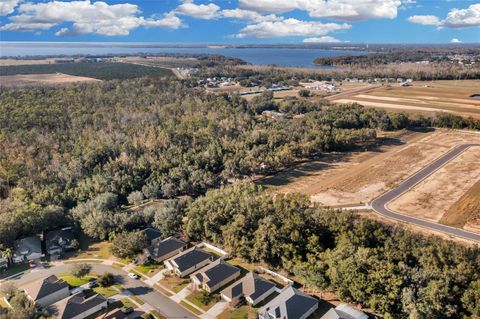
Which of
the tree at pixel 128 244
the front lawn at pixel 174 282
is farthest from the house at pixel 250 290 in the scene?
the tree at pixel 128 244

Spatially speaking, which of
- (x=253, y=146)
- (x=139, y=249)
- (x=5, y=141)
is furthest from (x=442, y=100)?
(x=5, y=141)

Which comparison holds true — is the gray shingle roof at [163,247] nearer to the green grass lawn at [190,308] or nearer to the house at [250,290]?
the green grass lawn at [190,308]

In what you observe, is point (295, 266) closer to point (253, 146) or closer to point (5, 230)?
point (5, 230)

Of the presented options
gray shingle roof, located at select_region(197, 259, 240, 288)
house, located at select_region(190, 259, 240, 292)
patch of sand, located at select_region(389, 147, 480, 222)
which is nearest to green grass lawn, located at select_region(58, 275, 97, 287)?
house, located at select_region(190, 259, 240, 292)

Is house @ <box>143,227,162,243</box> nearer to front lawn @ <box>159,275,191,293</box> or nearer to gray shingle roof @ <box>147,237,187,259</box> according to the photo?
gray shingle roof @ <box>147,237,187,259</box>

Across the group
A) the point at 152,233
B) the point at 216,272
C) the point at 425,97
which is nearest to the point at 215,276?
the point at 216,272

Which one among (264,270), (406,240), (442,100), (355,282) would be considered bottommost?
(264,270)
